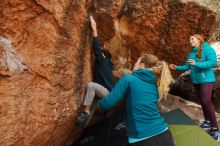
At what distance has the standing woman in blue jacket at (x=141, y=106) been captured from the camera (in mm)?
4625

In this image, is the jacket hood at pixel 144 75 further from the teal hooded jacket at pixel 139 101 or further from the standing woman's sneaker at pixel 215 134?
the standing woman's sneaker at pixel 215 134

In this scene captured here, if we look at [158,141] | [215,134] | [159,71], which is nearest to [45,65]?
[159,71]

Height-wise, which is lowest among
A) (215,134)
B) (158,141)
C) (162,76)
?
(215,134)

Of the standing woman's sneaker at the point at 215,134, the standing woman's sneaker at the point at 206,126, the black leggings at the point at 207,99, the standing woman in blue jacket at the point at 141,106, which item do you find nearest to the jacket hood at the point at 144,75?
the standing woman in blue jacket at the point at 141,106

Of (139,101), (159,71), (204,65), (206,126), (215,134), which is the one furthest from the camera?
(206,126)

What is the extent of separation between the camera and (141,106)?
15.2ft

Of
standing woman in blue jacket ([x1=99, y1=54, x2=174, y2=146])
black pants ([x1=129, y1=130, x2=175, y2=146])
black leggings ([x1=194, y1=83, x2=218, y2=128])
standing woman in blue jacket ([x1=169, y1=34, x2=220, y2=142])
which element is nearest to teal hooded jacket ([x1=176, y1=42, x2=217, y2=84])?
standing woman in blue jacket ([x1=169, y1=34, x2=220, y2=142])

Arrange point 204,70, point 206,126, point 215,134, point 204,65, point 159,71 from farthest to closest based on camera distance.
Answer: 1. point 206,126
2. point 215,134
3. point 204,70
4. point 204,65
5. point 159,71

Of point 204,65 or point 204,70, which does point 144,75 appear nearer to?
point 204,65

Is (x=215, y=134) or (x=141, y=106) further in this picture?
(x=215, y=134)

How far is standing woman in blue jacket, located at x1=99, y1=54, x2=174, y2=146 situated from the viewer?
4625 mm

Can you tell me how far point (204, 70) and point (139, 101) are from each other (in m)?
2.31

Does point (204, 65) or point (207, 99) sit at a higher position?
point (204, 65)

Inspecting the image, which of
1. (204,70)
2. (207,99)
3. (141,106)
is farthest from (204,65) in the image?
(141,106)
